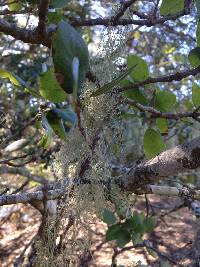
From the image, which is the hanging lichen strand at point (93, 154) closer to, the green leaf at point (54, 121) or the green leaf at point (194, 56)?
the green leaf at point (54, 121)

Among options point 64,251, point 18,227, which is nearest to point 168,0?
point 64,251

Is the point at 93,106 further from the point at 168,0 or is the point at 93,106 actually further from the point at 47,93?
the point at 168,0

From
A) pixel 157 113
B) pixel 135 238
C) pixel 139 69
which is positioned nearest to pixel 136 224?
pixel 135 238

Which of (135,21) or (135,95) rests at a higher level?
(135,21)

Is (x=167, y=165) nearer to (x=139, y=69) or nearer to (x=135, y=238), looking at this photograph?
(x=139, y=69)

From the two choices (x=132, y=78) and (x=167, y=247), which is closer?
(x=132, y=78)
